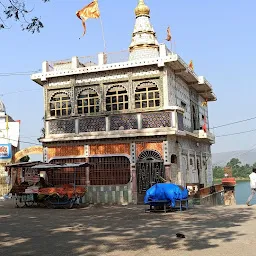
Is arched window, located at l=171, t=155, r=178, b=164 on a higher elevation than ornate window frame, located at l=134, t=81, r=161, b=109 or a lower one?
lower

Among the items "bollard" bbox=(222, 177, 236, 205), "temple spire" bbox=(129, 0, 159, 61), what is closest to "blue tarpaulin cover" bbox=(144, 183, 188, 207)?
"bollard" bbox=(222, 177, 236, 205)

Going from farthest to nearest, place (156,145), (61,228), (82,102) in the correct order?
(82,102)
(156,145)
(61,228)

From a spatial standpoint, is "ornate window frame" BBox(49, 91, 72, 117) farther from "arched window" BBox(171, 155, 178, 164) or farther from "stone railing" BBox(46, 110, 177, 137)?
"arched window" BBox(171, 155, 178, 164)

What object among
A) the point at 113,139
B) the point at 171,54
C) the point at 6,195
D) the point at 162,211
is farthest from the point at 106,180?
the point at 6,195

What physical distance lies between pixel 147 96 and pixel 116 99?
181 centimetres

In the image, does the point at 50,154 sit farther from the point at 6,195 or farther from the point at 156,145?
the point at 6,195

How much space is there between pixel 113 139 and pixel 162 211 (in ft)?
19.0

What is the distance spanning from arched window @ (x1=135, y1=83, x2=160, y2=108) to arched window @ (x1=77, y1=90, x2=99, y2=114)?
2.48m

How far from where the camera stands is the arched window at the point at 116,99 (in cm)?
2009

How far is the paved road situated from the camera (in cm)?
755

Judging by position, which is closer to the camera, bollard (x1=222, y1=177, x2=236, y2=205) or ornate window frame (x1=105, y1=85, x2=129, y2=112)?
ornate window frame (x1=105, y1=85, x2=129, y2=112)

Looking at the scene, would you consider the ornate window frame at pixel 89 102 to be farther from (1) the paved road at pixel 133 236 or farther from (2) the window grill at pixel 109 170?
(1) the paved road at pixel 133 236

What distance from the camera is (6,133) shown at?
102 ft

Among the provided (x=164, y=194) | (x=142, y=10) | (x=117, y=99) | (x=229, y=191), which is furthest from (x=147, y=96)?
(x=229, y=191)
